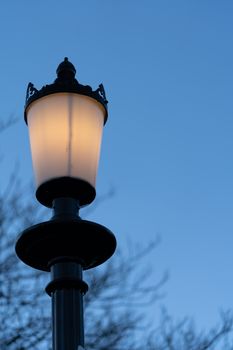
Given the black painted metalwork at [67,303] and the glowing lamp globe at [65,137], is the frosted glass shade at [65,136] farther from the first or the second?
the black painted metalwork at [67,303]

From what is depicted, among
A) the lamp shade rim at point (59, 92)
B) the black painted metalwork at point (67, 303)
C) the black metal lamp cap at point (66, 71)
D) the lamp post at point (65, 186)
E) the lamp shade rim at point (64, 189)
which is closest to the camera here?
the black painted metalwork at point (67, 303)

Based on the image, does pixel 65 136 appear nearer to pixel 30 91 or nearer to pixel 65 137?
pixel 65 137


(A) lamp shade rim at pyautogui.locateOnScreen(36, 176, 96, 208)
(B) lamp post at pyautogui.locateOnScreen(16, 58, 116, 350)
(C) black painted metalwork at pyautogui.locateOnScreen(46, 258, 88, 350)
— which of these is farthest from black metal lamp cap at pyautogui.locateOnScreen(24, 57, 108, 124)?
(C) black painted metalwork at pyautogui.locateOnScreen(46, 258, 88, 350)

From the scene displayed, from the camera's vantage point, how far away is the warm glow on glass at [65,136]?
3.21 meters

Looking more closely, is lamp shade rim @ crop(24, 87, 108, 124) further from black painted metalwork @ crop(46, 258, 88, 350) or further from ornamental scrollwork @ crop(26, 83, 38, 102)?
black painted metalwork @ crop(46, 258, 88, 350)

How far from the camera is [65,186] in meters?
3.21

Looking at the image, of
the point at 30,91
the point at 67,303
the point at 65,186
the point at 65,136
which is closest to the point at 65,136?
the point at 65,136

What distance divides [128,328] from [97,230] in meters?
7.18

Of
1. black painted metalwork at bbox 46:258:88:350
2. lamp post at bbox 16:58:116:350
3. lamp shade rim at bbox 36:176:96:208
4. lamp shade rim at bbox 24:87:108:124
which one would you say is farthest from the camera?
lamp shade rim at bbox 24:87:108:124

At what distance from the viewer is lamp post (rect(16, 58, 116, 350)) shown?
3027 millimetres

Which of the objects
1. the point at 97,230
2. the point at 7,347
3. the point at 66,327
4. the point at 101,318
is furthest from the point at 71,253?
the point at 101,318

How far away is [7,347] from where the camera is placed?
8.91 metres

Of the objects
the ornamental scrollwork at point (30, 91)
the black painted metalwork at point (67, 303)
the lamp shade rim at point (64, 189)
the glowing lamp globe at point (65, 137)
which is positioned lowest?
the black painted metalwork at point (67, 303)

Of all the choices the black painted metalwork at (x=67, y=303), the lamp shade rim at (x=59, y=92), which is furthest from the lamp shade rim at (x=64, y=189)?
the lamp shade rim at (x=59, y=92)
